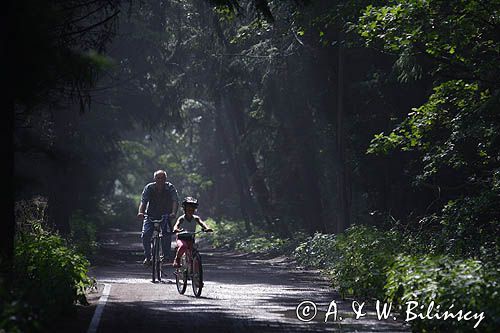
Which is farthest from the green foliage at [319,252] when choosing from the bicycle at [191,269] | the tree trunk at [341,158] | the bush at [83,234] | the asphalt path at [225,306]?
the bicycle at [191,269]

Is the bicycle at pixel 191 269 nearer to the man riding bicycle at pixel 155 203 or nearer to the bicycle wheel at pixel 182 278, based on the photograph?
the bicycle wheel at pixel 182 278

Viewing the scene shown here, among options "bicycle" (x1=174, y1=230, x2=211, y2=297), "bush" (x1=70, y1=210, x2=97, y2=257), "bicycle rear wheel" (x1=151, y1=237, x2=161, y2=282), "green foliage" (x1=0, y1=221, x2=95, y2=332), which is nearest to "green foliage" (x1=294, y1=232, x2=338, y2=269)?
"bicycle rear wheel" (x1=151, y1=237, x2=161, y2=282)

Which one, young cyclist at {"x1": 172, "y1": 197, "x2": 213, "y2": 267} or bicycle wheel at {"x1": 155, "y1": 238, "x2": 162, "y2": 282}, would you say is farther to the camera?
bicycle wheel at {"x1": 155, "y1": 238, "x2": 162, "y2": 282}

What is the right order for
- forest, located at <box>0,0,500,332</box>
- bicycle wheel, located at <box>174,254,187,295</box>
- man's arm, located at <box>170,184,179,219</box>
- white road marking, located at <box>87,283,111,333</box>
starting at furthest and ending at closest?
man's arm, located at <box>170,184,179,219</box>, bicycle wheel, located at <box>174,254,187,295</box>, white road marking, located at <box>87,283,111,333</box>, forest, located at <box>0,0,500,332</box>

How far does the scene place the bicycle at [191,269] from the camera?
16.7 metres

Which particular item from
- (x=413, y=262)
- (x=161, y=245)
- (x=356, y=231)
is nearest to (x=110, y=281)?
(x=161, y=245)

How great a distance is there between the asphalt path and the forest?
1.83ft

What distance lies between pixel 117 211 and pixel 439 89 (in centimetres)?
6445

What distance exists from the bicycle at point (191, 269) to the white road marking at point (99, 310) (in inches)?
53.7

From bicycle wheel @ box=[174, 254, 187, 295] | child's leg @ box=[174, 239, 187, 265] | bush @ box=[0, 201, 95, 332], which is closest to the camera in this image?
bush @ box=[0, 201, 95, 332]

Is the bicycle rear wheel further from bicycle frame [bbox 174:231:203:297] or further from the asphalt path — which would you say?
bicycle frame [bbox 174:231:203:297]

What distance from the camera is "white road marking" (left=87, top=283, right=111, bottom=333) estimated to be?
12652mm

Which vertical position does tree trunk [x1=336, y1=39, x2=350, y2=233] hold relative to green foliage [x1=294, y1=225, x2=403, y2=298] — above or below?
above

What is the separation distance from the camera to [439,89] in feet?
65.7
